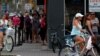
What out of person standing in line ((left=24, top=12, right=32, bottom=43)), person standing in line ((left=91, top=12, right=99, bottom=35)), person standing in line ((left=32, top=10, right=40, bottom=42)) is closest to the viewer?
person standing in line ((left=91, top=12, right=99, bottom=35))

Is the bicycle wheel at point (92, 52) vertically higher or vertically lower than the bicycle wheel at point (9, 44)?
higher

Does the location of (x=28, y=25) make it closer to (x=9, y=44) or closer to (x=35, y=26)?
(x=35, y=26)

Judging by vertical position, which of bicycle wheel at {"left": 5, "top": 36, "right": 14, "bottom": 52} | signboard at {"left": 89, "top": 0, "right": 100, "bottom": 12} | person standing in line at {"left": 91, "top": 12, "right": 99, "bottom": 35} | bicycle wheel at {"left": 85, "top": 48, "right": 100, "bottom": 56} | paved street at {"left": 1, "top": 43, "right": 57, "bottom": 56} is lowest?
paved street at {"left": 1, "top": 43, "right": 57, "bottom": 56}

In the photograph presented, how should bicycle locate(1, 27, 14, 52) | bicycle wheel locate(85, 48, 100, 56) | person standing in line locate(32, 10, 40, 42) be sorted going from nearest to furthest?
bicycle wheel locate(85, 48, 100, 56) < bicycle locate(1, 27, 14, 52) < person standing in line locate(32, 10, 40, 42)

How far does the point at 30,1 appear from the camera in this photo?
99.2 feet

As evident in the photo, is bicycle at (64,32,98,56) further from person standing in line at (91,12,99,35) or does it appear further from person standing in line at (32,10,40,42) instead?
person standing in line at (32,10,40,42)

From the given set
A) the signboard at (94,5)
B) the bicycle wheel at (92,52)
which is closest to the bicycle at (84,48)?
the bicycle wheel at (92,52)

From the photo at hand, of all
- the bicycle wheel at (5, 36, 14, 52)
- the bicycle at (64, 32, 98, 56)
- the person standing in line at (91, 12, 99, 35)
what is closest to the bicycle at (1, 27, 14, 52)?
the bicycle wheel at (5, 36, 14, 52)

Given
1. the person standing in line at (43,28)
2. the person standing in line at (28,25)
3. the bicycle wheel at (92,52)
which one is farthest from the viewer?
the person standing in line at (28,25)

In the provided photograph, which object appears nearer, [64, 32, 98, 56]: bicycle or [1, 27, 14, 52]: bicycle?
[64, 32, 98, 56]: bicycle

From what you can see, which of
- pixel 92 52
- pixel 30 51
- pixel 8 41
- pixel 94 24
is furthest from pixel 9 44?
pixel 92 52

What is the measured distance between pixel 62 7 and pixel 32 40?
208 inches

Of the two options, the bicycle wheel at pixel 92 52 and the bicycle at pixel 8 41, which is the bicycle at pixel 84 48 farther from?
the bicycle at pixel 8 41

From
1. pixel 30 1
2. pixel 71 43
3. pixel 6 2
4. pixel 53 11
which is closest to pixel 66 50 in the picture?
pixel 71 43
